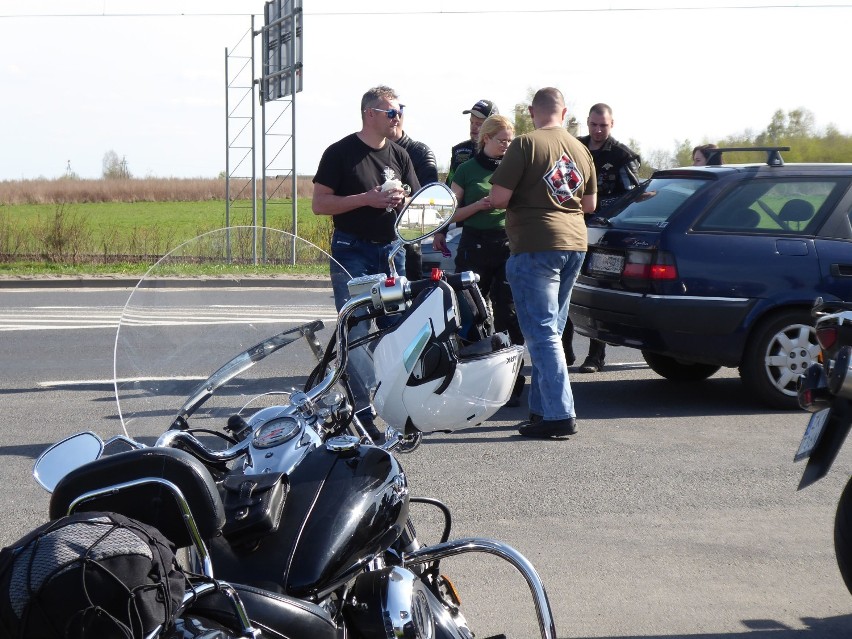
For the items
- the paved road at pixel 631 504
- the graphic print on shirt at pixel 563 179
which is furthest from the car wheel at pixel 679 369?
the graphic print on shirt at pixel 563 179

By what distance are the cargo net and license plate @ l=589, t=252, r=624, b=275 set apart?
597 centimetres

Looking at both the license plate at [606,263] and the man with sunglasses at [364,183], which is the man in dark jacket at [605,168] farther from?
the man with sunglasses at [364,183]

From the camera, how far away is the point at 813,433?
11.9 feet

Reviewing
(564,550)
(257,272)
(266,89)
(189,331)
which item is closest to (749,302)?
(564,550)

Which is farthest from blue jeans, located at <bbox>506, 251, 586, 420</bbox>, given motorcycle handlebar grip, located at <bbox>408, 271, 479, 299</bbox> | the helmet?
the helmet

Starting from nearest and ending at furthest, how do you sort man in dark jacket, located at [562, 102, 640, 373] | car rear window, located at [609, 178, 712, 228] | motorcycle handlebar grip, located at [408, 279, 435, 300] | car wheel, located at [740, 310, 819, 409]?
motorcycle handlebar grip, located at [408, 279, 435, 300], car wheel, located at [740, 310, 819, 409], car rear window, located at [609, 178, 712, 228], man in dark jacket, located at [562, 102, 640, 373]

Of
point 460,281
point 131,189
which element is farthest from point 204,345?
point 131,189

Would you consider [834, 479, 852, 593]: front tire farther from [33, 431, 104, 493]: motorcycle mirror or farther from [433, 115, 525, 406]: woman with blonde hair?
[433, 115, 525, 406]: woman with blonde hair

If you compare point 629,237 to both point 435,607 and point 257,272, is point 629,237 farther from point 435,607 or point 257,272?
point 435,607

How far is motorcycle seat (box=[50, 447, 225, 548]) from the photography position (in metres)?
1.79

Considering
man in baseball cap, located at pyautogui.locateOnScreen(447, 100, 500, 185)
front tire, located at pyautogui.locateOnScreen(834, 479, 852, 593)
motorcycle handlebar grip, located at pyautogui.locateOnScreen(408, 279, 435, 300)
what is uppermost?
man in baseball cap, located at pyautogui.locateOnScreen(447, 100, 500, 185)

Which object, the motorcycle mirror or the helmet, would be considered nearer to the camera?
the motorcycle mirror

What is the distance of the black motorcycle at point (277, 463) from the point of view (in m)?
1.81

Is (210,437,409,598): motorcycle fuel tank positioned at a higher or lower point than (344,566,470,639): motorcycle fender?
higher
